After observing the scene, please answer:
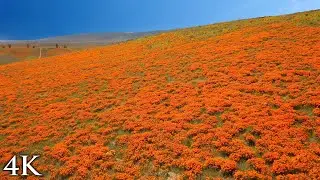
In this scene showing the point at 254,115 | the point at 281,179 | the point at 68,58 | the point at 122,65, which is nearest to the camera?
the point at 281,179

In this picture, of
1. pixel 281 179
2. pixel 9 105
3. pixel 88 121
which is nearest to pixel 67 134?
pixel 88 121

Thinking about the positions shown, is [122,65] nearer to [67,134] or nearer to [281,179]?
[67,134]

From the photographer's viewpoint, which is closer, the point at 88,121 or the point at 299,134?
the point at 299,134

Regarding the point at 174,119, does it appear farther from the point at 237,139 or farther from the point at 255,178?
the point at 255,178

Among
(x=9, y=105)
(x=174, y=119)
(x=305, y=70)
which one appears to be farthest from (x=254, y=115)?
(x=9, y=105)

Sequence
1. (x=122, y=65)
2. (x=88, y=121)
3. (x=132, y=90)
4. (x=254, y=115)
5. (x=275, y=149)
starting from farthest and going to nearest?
1. (x=122, y=65)
2. (x=132, y=90)
3. (x=88, y=121)
4. (x=254, y=115)
5. (x=275, y=149)

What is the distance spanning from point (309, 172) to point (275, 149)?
2.45m

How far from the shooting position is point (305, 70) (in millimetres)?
29734

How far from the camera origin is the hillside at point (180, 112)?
61.4 ft

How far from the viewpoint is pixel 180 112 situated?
25.3 meters

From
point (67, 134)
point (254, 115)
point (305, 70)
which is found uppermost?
point (305, 70)

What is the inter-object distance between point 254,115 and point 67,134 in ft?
→ 42.1

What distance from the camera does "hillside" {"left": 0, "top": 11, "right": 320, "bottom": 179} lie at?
61.4ft

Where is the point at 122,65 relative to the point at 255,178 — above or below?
above
